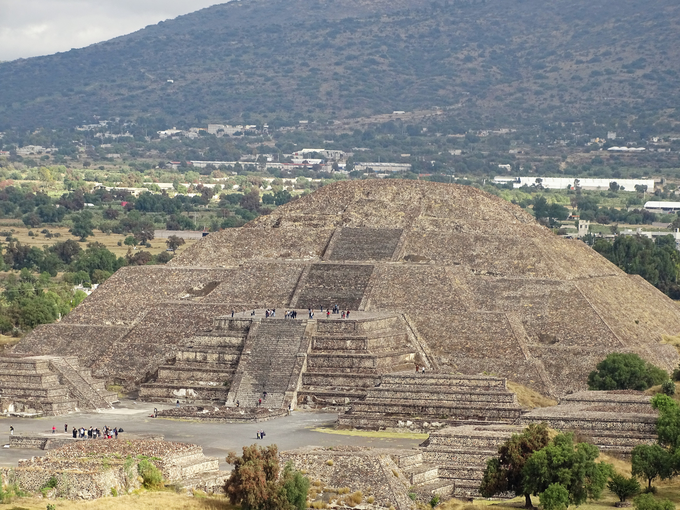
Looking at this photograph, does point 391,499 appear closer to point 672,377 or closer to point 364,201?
point 672,377

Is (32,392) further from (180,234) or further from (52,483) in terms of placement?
(180,234)

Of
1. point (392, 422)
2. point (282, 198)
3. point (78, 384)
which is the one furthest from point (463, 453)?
point (282, 198)

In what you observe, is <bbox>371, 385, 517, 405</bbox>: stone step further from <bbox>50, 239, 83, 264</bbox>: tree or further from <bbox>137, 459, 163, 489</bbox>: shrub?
<bbox>50, 239, 83, 264</bbox>: tree

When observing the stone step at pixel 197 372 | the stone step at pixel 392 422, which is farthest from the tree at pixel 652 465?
the stone step at pixel 197 372

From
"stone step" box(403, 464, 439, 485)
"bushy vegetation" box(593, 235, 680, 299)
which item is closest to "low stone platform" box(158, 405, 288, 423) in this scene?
"stone step" box(403, 464, 439, 485)

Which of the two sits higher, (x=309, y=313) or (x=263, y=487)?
(x=309, y=313)
